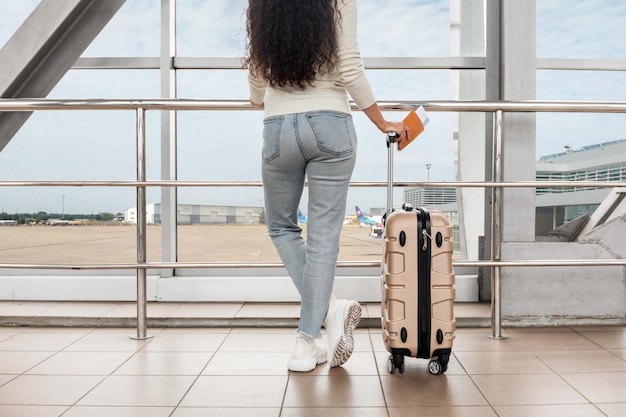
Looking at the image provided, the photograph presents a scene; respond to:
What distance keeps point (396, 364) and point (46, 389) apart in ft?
3.29

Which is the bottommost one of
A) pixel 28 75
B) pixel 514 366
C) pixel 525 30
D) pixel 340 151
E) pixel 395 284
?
pixel 514 366

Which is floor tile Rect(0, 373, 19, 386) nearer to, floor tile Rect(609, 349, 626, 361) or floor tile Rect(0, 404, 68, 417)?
floor tile Rect(0, 404, 68, 417)

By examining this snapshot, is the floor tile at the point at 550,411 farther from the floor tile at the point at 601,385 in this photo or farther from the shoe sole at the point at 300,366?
the shoe sole at the point at 300,366

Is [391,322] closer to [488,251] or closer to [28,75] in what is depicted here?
[488,251]

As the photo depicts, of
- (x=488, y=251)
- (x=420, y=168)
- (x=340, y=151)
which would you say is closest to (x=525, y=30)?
(x=420, y=168)

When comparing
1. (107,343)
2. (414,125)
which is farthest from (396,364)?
(107,343)

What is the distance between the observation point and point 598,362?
1982mm

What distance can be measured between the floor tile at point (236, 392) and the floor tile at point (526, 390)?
570mm

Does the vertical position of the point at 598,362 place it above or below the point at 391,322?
below

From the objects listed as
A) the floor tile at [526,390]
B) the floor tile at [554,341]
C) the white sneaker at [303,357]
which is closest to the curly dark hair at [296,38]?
the white sneaker at [303,357]

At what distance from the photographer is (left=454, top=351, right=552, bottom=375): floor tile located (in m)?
1.88

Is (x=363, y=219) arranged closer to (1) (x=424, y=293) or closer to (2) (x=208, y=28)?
(1) (x=424, y=293)

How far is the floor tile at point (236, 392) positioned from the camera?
1.59 meters

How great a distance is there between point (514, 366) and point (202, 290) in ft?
5.00
